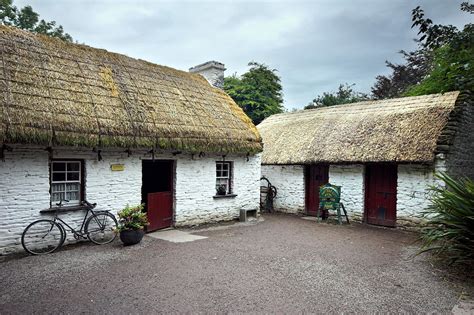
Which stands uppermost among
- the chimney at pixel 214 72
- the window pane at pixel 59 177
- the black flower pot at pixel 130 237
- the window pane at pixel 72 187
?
the chimney at pixel 214 72

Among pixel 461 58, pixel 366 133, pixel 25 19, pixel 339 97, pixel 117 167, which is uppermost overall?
pixel 25 19

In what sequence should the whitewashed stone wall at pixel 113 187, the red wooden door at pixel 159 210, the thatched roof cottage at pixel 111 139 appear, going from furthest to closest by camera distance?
the red wooden door at pixel 159 210 < the thatched roof cottage at pixel 111 139 < the whitewashed stone wall at pixel 113 187

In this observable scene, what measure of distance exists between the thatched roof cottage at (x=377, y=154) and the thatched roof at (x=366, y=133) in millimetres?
29

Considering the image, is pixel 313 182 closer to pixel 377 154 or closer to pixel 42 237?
pixel 377 154

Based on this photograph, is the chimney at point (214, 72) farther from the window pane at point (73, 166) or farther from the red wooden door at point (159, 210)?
the window pane at point (73, 166)

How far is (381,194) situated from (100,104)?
10.3 metres

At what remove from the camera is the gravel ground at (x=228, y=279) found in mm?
4859

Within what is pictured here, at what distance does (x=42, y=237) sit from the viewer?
7.57m

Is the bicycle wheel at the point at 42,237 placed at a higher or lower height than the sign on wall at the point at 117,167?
lower

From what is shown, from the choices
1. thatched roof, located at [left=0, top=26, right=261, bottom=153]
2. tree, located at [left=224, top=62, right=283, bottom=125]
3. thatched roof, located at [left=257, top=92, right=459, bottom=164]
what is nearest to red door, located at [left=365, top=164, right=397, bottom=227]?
thatched roof, located at [left=257, top=92, right=459, bottom=164]

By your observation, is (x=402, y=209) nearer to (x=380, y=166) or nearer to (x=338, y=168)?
(x=380, y=166)

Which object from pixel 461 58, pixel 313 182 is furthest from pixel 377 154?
pixel 461 58

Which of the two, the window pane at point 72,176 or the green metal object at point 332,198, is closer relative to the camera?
the window pane at point 72,176

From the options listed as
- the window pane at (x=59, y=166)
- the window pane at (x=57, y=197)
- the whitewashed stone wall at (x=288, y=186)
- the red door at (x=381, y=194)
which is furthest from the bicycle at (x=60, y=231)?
the red door at (x=381, y=194)
